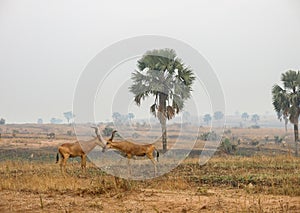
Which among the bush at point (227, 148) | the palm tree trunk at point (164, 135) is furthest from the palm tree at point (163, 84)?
the bush at point (227, 148)

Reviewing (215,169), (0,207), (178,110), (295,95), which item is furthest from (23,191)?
(295,95)

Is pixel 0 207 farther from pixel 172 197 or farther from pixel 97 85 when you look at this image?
pixel 97 85

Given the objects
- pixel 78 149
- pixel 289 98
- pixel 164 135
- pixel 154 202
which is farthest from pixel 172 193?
pixel 289 98

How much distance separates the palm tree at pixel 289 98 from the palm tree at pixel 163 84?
22.1 ft

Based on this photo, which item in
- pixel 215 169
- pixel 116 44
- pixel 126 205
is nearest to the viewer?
pixel 126 205

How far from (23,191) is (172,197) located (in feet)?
14.5

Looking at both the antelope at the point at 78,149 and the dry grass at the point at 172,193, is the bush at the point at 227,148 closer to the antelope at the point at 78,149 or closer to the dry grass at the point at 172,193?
the antelope at the point at 78,149

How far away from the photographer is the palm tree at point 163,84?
81.4 ft

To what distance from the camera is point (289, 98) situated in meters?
26.9

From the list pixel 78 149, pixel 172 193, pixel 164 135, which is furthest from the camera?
pixel 164 135

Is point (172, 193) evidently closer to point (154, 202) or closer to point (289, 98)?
point (154, 202)

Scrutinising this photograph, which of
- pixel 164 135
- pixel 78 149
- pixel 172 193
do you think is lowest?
pixel 172 193

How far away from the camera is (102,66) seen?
13234 millimetres

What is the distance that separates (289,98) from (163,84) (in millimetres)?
8926
